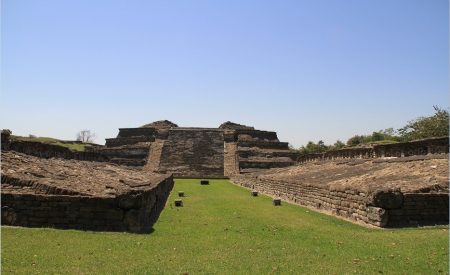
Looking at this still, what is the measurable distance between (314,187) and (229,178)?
25.0 meters

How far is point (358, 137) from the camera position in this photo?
6888 centimetres

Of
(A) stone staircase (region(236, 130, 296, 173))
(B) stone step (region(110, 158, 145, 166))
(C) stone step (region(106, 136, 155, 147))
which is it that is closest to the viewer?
(A) stone staircase (region(236, 130, 296, 173))

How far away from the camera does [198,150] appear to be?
161 feet

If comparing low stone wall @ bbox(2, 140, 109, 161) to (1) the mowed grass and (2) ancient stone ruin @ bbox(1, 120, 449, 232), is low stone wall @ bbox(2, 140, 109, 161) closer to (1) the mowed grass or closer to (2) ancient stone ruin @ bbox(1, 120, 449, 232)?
(2) ancient stone ruin @ bbox(1, 120, 449, 232)

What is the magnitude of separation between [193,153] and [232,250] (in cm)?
4035

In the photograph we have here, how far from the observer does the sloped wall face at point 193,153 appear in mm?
43250

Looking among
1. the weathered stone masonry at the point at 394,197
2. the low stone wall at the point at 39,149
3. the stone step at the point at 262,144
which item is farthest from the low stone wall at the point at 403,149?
the stone step at the point at 262,144

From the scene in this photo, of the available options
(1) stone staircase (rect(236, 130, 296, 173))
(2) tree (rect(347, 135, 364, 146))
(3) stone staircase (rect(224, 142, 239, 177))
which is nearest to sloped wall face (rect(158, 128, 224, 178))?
(3) stone staircase (rect(224, 142, 239, 177))

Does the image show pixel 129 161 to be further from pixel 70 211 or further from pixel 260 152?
pixel 70 211

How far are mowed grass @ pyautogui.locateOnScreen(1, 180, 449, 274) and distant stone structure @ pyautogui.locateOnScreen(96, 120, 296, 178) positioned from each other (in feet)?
97.1

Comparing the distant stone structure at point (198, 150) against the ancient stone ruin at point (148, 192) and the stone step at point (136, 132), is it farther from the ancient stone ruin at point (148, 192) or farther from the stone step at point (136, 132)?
the ancient stone ruin at point (148, 192)

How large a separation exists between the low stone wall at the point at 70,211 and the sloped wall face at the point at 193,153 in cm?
3035

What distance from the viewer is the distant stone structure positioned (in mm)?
42969

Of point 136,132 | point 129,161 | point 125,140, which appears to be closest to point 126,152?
point 129,161
